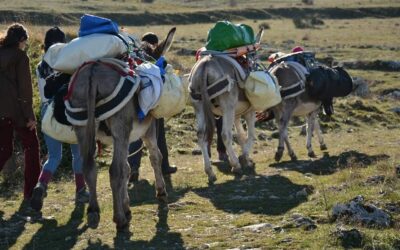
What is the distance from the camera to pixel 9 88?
916cm

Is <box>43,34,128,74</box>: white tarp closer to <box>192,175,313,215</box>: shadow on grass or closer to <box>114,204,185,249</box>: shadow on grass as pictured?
<box>114,204,185,249</box>: shadow on grass

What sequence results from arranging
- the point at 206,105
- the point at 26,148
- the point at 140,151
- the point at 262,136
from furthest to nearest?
1. the point at 262,136
2. the point at 140,151
3. the point at 206,105
4. the point at 26,148

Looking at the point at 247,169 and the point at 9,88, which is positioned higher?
the point at 9,88

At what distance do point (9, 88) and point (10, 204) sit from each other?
1.73 meters

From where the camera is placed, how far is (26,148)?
376 inches

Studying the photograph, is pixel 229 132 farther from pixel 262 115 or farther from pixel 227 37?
pixel 262 115

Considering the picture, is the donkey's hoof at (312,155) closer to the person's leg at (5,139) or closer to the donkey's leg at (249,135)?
the donkey's leg at (249,135)

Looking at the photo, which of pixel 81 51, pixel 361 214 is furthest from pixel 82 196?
pixel 361 214

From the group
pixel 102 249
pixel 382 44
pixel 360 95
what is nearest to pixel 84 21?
pixel 102 249

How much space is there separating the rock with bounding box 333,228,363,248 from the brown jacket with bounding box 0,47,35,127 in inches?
178

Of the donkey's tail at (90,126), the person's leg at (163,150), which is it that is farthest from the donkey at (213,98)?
the donkey's tail at (90,126)

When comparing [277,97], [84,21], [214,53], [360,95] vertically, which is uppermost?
[84,21]

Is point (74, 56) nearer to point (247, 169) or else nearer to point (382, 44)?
point (247, 169)

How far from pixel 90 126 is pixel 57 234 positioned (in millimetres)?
1473
